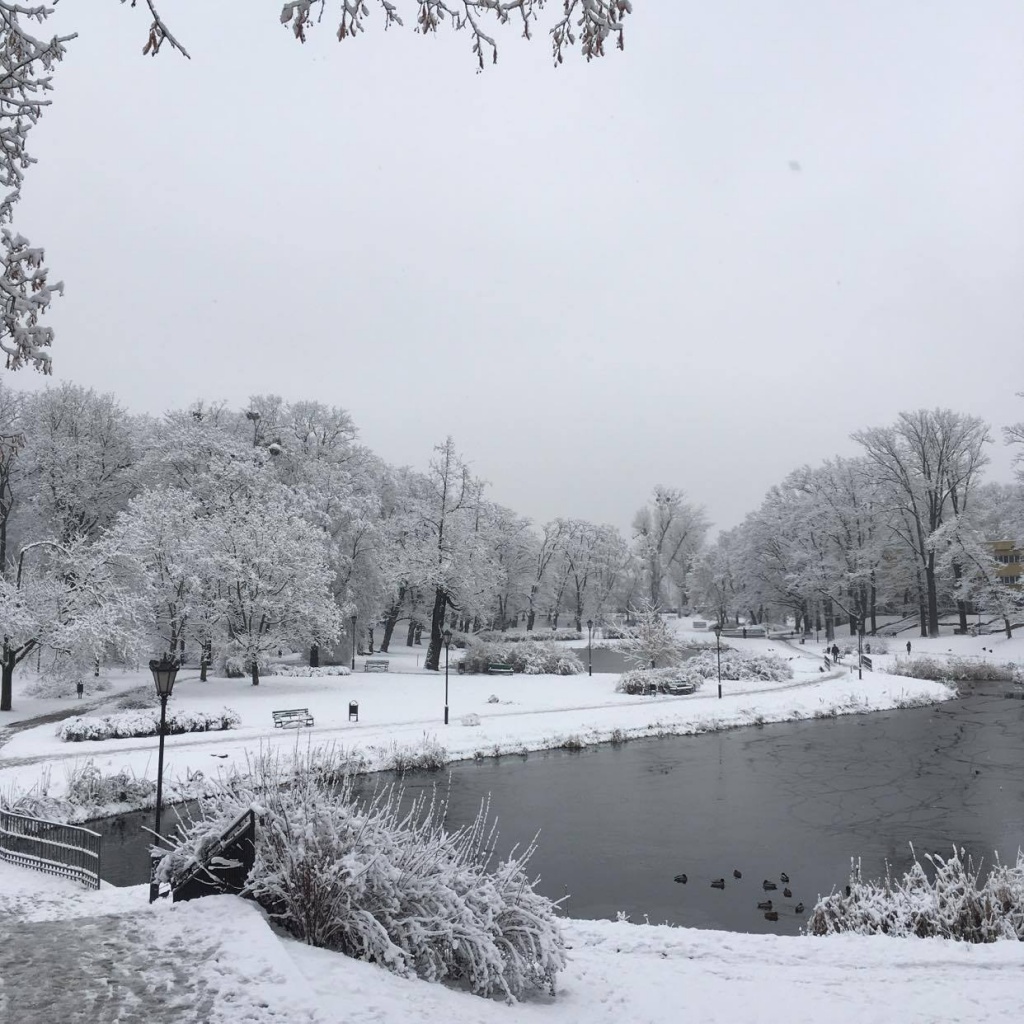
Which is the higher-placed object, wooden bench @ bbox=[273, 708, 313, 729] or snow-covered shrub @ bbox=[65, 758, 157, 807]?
wooden bench @ bbox=[273, 708, 313, 729]

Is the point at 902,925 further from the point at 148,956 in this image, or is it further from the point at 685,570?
the point at 685,570

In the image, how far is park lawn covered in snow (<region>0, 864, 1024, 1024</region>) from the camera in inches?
228

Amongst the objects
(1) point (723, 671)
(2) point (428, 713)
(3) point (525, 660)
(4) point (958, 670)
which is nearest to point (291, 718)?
(2) point (428, 713)

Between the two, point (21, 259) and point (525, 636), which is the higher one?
point (21, 259)

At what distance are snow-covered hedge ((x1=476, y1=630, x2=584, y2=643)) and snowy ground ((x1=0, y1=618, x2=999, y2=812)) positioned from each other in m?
14.8

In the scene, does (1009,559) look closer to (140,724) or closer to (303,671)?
(303,671)

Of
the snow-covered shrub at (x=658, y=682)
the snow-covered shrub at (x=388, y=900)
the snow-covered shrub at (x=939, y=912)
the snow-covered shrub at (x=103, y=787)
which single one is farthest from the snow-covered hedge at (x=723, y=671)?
the snow-covered shrub at (x=388, y=900)

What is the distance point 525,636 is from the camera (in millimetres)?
65625

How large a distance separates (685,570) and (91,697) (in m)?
82.7

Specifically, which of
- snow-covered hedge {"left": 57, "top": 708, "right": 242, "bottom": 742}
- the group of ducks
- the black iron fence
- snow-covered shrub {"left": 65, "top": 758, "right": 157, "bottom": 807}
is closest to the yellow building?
the group of ducks

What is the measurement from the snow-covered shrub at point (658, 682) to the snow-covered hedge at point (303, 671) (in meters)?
13.5

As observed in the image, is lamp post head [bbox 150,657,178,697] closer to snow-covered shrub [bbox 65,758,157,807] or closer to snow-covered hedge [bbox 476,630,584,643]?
snow-covered shrub [bbox 65,758,157,807]

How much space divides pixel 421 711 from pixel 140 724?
31.8 feet

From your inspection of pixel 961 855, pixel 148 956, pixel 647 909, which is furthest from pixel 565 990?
pixel 961 855
